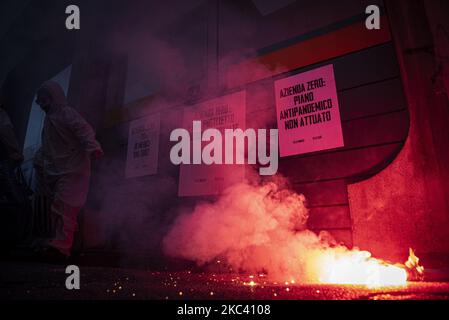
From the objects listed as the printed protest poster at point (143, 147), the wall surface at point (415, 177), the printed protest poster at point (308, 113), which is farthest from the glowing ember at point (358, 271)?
the printed protest poster at point (143, 147)

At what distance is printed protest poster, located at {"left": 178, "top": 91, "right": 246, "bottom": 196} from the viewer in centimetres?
426

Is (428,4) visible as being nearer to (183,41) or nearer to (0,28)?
(183,41)

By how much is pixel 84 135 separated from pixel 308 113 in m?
2.84

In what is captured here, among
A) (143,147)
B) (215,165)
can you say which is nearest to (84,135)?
(215,165)

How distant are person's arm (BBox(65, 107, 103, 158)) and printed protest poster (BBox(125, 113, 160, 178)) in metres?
1.76

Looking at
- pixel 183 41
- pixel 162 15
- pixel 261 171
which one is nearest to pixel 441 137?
pixel 261 171

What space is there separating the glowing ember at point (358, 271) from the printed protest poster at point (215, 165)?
1.72 metres

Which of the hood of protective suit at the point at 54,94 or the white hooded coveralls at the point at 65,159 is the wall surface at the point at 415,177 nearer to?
the white hooded coveralls at the point at 65,159

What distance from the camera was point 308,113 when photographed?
12.1 ft

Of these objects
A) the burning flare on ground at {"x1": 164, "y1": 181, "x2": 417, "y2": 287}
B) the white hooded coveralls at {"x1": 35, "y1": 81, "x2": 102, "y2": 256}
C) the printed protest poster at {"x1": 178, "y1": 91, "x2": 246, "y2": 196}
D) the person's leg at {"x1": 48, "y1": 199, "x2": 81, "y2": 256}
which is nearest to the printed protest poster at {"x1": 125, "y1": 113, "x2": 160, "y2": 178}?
the printed protest poster at {"x1": 178, "y1": 91, "x2": 246, "y2": 196}

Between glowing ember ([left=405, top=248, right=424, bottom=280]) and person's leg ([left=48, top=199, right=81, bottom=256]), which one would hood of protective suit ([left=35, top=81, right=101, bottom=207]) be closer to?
person's leg ([left=48, top=199, right=81, bottom=256])

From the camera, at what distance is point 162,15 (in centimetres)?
575

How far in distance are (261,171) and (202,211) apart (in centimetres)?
113
